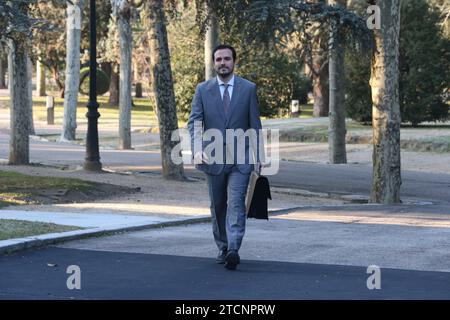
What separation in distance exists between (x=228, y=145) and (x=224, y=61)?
779mm

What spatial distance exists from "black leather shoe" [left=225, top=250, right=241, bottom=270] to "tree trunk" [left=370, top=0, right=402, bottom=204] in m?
9.84

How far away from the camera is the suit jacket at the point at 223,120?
31.3 feet

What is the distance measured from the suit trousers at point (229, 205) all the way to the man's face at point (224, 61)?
2.84ft

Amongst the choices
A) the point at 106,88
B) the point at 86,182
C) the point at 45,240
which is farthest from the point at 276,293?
the point at 106,88

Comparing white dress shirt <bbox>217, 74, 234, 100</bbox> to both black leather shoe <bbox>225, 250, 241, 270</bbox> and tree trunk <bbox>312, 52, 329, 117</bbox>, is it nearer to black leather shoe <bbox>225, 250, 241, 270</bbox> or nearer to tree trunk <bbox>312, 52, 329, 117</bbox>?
black leather shoe <bbox>225, 250, 241, 270</bbox>

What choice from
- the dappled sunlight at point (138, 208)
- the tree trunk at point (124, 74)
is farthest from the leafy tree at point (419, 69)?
the dappled sunlight at point (138, 208)

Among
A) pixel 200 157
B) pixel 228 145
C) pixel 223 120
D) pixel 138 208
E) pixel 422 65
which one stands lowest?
pixel 138 208

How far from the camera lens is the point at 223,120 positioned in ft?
31.6

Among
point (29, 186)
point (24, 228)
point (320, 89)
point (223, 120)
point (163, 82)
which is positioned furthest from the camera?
point (320, 89)

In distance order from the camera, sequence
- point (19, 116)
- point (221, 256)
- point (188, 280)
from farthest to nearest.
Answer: point (19, 116), point (221, 256), point (188, 280)

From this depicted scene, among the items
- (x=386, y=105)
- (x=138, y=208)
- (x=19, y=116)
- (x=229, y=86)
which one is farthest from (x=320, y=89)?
(x=229, y=86)

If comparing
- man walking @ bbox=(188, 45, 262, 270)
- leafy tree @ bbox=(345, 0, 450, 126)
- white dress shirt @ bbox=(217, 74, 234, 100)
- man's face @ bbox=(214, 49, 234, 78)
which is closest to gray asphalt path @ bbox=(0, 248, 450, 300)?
man walking @ bbox=(188, 45, 262, 270)

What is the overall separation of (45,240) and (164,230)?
7.24ft

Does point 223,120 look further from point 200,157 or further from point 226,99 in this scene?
point 200,157
